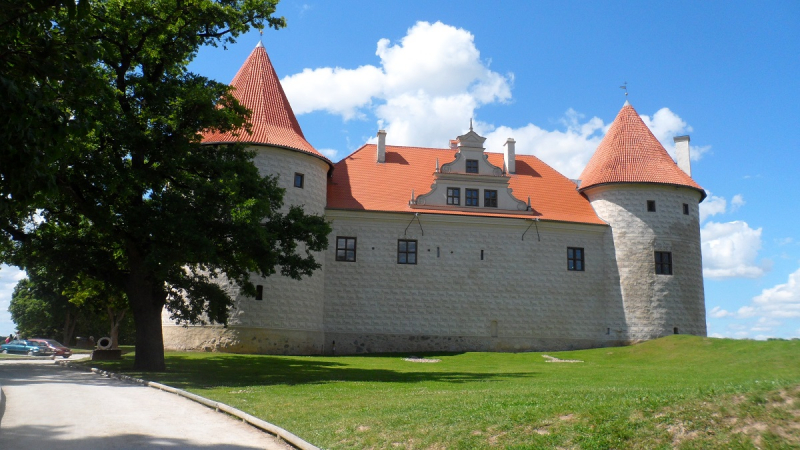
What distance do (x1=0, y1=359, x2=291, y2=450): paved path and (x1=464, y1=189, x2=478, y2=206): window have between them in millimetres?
22021

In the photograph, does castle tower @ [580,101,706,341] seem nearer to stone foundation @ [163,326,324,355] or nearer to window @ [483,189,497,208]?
window @ [483,189,497,208]

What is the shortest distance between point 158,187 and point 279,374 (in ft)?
22.2

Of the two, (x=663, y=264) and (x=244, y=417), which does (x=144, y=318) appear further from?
(x=663, y=264)

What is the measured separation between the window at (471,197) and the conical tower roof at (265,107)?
7.49 m

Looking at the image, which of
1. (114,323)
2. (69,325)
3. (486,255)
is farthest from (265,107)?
(69,325)

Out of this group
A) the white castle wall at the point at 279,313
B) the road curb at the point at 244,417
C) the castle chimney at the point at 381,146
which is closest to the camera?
the road curb at the point at 244,417

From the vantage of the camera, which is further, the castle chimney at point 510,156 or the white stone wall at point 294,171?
the castle chimney at point 510,156

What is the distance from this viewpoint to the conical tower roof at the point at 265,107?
97.8 ft

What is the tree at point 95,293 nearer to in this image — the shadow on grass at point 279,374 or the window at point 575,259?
the shadow on grass at point 279,374

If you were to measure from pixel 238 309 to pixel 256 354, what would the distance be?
2223 mm

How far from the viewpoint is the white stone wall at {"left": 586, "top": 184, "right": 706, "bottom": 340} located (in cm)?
3231

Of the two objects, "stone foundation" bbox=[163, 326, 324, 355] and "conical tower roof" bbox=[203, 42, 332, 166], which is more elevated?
"conical tower roof" bbox=[203, 42, 332, 166]

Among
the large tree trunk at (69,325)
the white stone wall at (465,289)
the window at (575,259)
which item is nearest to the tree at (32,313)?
the large tree trunk at (69,325)

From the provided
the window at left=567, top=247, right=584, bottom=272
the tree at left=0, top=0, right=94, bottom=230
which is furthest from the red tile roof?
the tree at left=0, top=0, right=94, bottom=230
